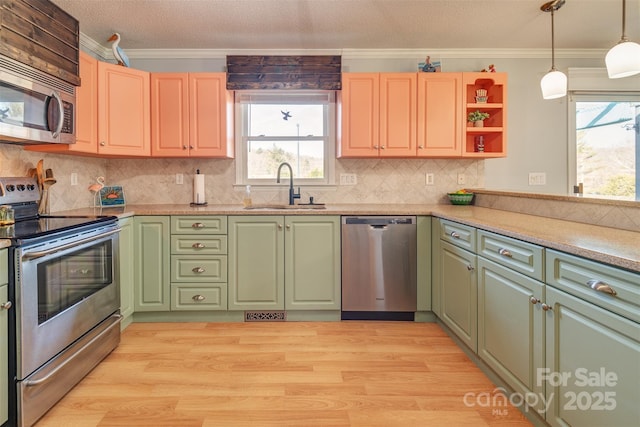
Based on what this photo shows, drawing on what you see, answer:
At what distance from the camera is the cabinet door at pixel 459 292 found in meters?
2.21

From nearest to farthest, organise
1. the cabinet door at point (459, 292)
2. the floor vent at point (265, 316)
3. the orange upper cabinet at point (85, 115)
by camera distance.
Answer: the cabinet door at point (459, 292) < the orange upper cabinet at point (85, 115) < the floor vent at point (265, 316)

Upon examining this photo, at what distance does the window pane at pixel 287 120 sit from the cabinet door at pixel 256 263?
1084 mm

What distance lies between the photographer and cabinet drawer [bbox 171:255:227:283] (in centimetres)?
292

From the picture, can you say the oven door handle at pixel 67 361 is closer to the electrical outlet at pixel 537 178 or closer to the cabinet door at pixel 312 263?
the cabinet door at pixel 312 263

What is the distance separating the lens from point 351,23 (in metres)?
2.97

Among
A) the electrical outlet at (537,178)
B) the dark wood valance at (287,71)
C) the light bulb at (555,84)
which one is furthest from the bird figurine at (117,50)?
the electrical outlet at (537,178)

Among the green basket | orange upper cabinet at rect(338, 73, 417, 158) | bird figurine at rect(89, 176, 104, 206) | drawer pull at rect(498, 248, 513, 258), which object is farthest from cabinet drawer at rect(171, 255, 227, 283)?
the green basket

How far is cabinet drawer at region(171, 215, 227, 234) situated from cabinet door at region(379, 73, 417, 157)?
4.98 feet

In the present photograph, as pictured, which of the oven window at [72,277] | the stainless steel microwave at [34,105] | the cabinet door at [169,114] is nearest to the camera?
the oven window at [72,277]

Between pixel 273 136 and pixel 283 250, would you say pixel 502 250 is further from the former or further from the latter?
pixel 273 136

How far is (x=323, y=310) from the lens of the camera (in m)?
2.98

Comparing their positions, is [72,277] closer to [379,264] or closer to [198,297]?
[198,297]

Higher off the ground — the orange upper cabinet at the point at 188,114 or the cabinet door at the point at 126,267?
the orange upper cabinet at the point at 188,114

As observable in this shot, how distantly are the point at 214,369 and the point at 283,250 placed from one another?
102 cm
